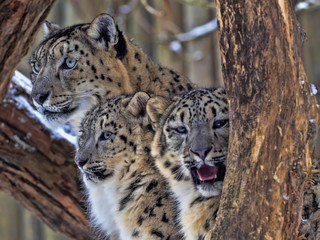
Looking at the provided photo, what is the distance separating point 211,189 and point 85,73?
2061 millimetres

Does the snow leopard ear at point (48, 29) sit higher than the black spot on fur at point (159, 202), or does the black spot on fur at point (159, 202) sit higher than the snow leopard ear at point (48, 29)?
the snow leopard ear at point (48, 29)

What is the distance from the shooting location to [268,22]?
10.9 feet

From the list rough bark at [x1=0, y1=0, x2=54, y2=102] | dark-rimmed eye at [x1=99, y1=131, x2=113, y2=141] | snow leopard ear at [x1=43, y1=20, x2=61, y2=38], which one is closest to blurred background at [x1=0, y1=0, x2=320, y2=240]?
snow leopard ear at [x1=43, y1=20, x2=61, y2=38]

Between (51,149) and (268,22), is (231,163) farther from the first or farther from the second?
(51,149)

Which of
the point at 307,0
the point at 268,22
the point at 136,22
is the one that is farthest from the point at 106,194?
the point at 136,22

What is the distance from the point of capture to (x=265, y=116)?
339 cm

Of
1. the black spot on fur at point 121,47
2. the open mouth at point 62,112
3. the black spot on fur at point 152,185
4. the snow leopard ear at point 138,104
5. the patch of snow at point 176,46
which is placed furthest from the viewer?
the patch of snow at point 176,46

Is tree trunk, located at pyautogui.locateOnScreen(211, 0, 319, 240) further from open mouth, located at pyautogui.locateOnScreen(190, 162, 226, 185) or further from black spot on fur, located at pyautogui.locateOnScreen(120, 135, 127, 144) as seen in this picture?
black spot on fur, located at pyautogui.locateOnScreen(120, 135, 127, 144)

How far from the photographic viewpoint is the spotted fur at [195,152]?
12.9 feet

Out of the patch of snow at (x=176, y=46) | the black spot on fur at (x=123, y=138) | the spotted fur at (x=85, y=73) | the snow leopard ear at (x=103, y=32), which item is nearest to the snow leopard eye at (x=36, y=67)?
the spotted fur at (x=85, y=73)

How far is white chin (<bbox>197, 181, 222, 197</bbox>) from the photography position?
12.8ft

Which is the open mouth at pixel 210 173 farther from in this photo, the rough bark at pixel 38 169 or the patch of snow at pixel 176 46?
the patch of snow at pixel 176 46

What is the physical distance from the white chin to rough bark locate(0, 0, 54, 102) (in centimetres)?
198

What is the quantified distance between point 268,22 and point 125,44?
2.60 m
